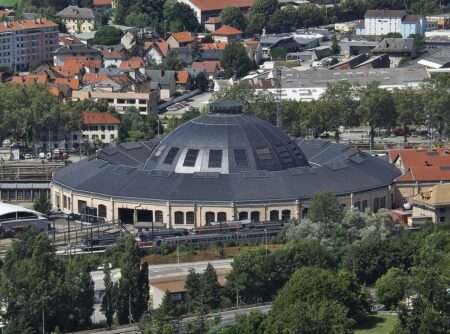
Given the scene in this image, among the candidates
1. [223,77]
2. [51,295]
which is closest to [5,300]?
[51,295]

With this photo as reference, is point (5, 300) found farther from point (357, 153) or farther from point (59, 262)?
point (357, 153)

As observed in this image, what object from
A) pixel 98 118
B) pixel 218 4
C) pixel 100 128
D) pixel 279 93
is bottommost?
pixel 100 128

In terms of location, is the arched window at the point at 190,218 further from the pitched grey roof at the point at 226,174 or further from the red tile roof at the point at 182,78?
the red tile roof at the point at 182,78

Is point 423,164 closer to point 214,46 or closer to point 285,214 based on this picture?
point 285,214

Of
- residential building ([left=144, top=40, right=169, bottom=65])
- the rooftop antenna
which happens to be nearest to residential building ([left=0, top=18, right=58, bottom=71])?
residential building ([left=144, top=40, right=169, bottom=65])

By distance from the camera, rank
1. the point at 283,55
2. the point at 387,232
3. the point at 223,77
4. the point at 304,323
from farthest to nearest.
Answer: the point at 283,55, the point at 223,77, the point at 387,232, the point at 304,323

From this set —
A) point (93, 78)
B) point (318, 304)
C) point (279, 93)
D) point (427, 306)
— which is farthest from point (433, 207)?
point (93, 78)

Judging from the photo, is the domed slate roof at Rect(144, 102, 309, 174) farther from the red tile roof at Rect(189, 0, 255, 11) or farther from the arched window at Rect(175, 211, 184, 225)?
the red tile roof at Rect(189, 0, 255, 11)
